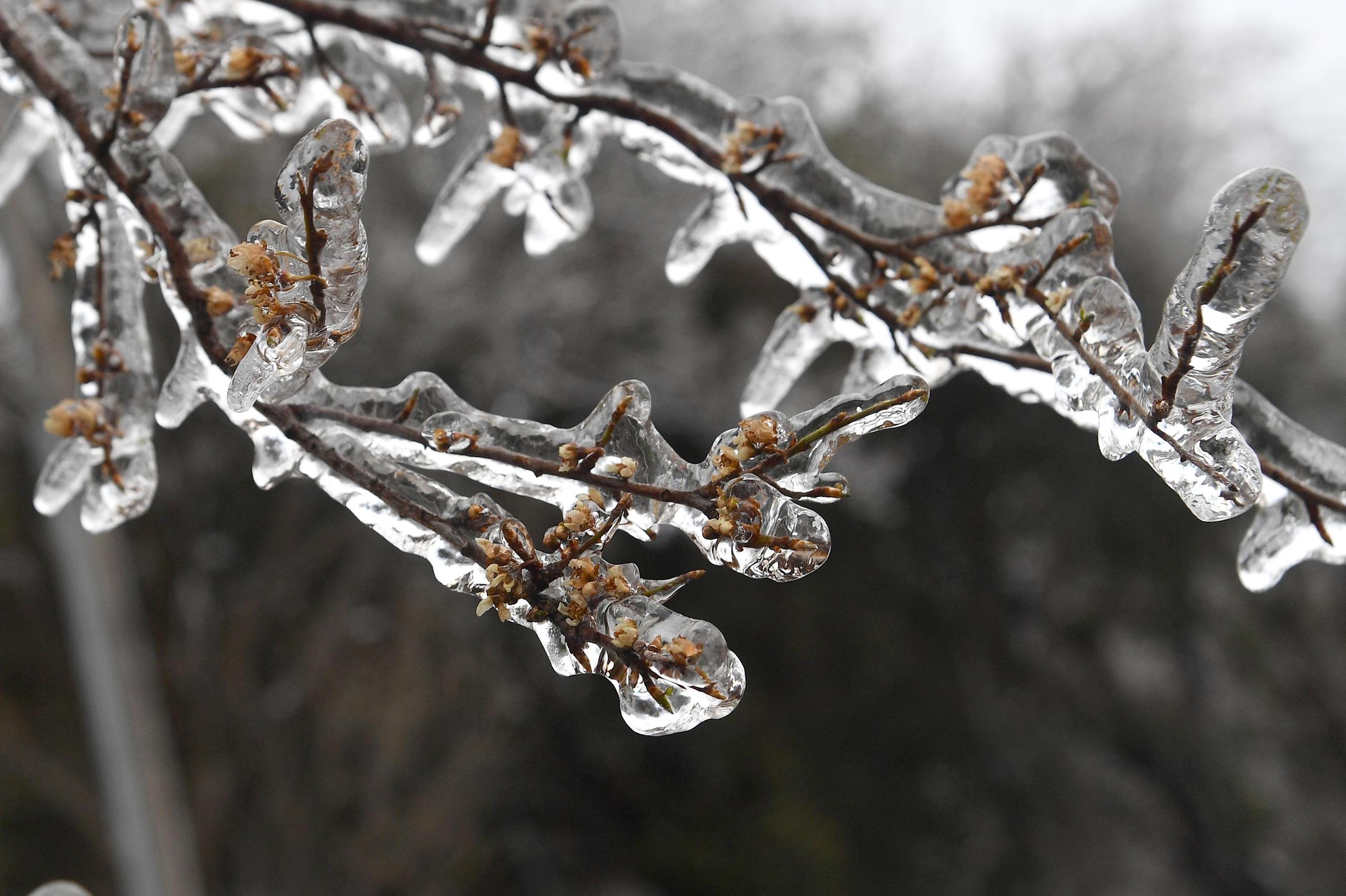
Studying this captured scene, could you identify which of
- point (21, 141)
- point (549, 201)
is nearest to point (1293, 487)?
point (549, 201)

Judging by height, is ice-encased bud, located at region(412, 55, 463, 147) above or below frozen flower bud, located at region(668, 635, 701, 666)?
above

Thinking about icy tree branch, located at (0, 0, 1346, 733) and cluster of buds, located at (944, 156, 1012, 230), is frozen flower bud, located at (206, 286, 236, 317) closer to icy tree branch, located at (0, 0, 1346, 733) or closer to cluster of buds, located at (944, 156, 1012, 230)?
icy tree branch, located at (0, 0, 1346, 733)

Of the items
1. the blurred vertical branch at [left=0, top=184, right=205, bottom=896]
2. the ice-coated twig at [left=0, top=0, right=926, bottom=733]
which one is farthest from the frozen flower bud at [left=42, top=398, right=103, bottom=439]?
the blurred vertical branch at [left=0, top=184, right=205, bottom=896]

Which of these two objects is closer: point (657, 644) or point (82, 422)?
point (657, 644)

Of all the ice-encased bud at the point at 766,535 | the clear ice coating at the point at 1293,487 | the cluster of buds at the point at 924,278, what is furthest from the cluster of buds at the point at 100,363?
the clear ice coating at the point at 1293,487

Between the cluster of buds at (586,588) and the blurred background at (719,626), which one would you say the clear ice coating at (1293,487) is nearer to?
the cluster of buds at (586,588)

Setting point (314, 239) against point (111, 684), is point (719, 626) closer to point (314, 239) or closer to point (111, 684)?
point (111, 684)

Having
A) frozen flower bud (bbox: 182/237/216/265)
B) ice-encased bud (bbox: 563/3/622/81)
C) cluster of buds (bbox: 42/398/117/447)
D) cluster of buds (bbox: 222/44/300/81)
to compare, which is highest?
cluster of buds (bbox: 222/44/300/81)
